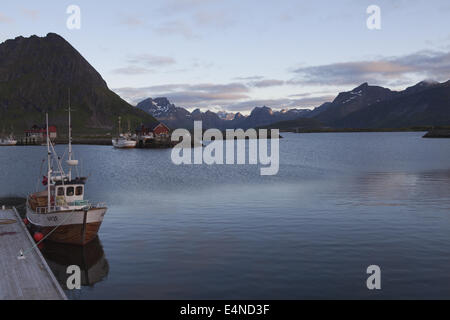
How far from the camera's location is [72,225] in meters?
31.3

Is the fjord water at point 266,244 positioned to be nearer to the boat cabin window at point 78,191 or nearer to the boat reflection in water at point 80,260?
the boat reflection in water at point 80,260

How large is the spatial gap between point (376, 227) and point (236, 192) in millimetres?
23801

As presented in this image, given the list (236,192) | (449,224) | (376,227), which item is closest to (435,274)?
(376,227)

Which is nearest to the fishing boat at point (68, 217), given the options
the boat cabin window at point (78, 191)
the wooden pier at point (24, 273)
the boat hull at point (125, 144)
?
the boat cabin window at point (78, 191)

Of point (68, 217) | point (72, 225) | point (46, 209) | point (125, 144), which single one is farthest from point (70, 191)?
point (125, 144)

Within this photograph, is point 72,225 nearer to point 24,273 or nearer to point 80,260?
point 80,260

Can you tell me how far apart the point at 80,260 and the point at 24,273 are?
5931 millimetres

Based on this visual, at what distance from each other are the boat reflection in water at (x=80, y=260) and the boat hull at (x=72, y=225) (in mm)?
474

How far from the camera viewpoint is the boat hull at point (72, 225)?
31172 mm

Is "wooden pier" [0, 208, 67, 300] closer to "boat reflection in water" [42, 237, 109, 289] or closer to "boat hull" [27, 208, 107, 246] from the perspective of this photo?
"boat reflection in water" [42, 237, 109, 289]

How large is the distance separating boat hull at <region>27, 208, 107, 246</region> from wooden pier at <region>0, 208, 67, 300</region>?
178 cm

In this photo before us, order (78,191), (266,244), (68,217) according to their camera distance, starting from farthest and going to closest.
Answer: (78,191), (68,217), (266,244)

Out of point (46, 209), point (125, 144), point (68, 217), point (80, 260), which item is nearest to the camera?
point (80, 260)

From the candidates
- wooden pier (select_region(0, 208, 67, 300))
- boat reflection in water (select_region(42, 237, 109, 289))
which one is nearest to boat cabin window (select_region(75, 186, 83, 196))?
boat reflection in water (select_region(42, 237, 109, 289))
